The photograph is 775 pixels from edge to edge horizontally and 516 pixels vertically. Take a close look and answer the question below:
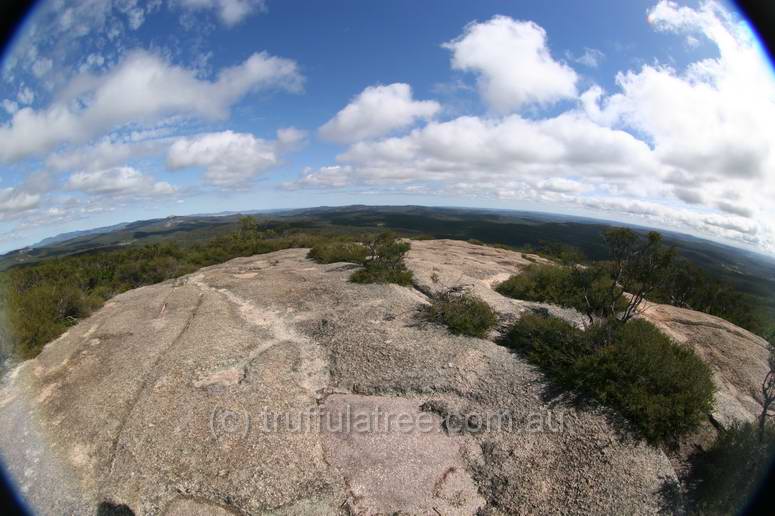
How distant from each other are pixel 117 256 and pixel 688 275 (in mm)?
41700

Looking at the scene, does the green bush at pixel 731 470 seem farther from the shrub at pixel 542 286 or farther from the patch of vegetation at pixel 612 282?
the shrub at pixel 542 286

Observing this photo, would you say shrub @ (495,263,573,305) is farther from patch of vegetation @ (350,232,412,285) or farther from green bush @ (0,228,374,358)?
green bush @ (0,228,374,358)

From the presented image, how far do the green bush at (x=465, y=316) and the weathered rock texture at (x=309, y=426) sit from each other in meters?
0.43

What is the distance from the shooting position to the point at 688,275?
62.7 feet

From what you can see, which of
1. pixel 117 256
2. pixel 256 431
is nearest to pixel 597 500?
pixel 256 431

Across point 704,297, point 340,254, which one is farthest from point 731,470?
point 704,297

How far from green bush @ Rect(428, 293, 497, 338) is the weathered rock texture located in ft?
1.40

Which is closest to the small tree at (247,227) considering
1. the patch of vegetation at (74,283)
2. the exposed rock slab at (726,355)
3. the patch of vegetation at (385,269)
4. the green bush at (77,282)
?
the patch of vegetation at (74,283)

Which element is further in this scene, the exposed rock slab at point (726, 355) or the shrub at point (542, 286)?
the shrub at point (542, 286)

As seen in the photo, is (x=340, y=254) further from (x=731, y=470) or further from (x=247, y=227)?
(x=247, y=227)

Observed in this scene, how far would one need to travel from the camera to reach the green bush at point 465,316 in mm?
10281

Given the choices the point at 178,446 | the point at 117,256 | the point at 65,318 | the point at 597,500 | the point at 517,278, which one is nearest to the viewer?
the point at 597,500

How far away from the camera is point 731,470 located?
230 inches

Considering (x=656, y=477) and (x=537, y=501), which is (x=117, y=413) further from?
(x=656, y=477)
